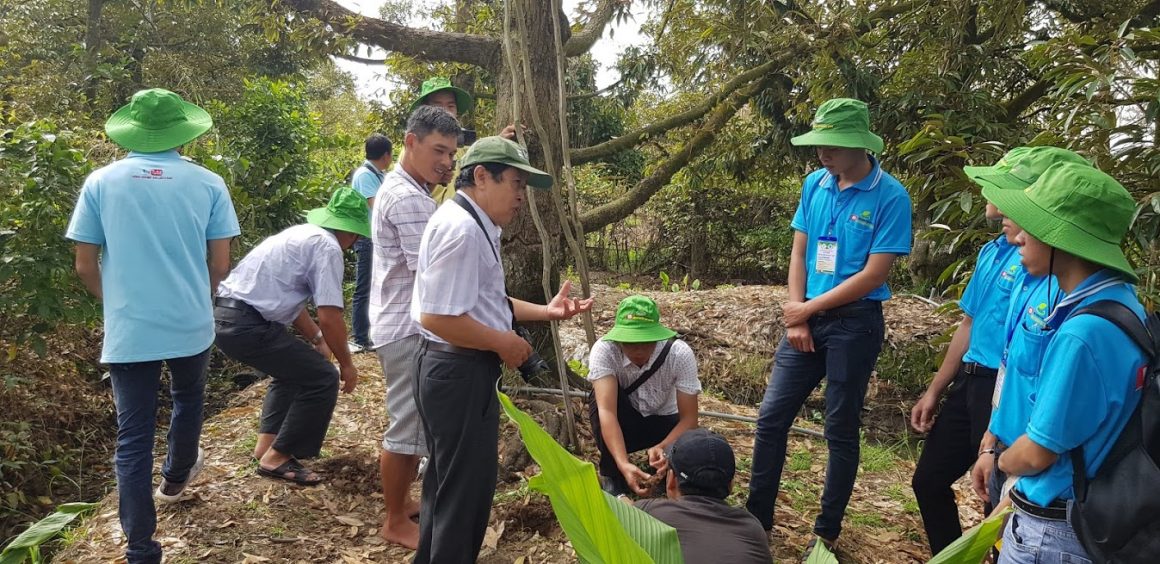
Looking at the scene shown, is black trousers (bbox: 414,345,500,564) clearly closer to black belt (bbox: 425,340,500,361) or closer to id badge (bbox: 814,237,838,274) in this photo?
black belt (bbox: 425,340,500,361)

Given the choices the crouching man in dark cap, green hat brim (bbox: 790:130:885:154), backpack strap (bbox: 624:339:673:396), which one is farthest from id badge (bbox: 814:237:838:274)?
the crouching man in dark cap

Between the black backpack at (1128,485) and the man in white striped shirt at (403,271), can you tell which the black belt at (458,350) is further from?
the black backpack at (1128,485)

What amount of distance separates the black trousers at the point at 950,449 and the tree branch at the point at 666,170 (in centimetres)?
384

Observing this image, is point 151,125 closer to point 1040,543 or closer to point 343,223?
point 343,223

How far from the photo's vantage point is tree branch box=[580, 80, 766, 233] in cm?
643

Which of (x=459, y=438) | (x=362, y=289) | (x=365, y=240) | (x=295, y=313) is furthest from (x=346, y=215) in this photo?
(x=362, y=289)

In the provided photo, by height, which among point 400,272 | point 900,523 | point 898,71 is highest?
point 898,71

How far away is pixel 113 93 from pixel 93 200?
10860 mm

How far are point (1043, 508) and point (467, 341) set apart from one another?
1635 millimetres

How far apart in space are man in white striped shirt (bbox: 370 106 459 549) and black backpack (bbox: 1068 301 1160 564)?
2.17 meters

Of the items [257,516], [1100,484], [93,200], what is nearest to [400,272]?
[93,200]

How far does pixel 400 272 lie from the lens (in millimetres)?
2988

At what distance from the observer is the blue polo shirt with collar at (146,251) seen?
107 inches

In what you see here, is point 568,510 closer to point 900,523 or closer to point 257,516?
point 257,516
